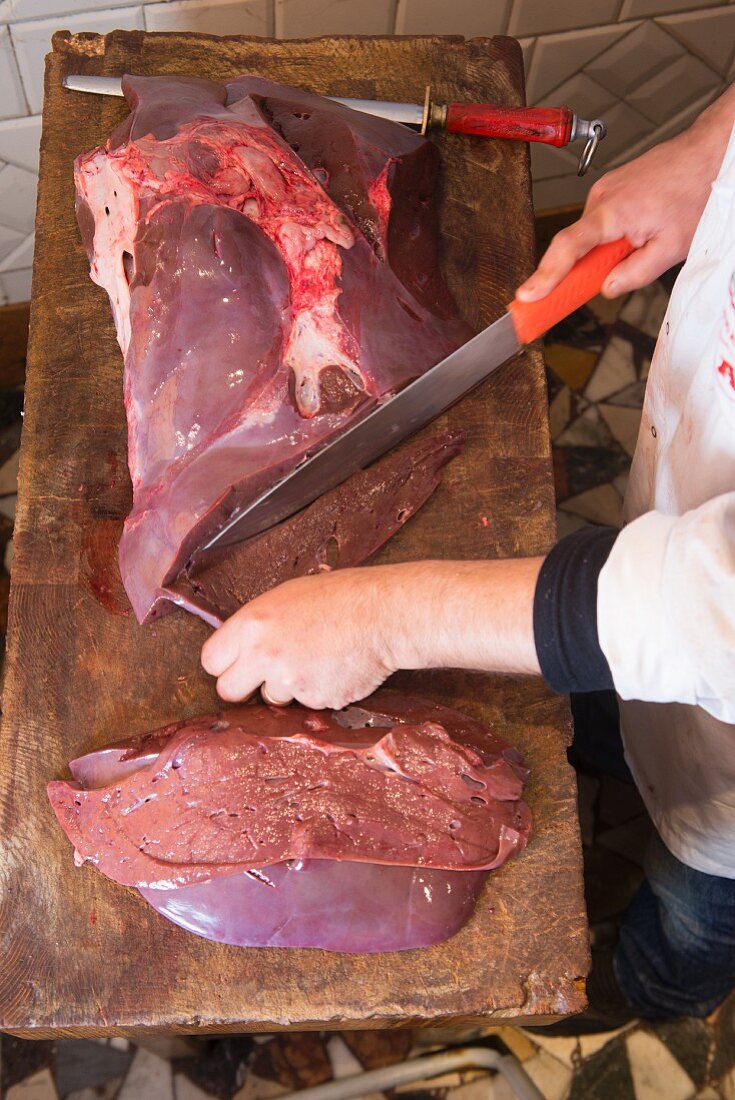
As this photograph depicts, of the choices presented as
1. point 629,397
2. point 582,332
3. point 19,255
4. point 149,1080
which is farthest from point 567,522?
point 149,1080

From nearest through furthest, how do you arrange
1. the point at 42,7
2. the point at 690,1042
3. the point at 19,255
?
the point at 42,7, the point at 690,1042, the point at 19,255

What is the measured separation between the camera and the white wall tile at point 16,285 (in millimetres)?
2834

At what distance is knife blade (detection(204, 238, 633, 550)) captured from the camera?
161 cm

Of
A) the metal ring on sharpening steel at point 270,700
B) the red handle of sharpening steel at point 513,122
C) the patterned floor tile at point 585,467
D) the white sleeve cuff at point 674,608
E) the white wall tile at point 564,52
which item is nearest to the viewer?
the white sleeve cuff at point 674,608

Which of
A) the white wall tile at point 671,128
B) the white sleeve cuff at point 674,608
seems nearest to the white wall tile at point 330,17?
the white wall tile at point 671,128

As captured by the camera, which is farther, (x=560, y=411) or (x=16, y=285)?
(x=560, y=411)

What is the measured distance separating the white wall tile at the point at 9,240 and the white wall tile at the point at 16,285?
0.21 ft

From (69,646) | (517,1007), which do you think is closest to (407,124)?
(69,646)

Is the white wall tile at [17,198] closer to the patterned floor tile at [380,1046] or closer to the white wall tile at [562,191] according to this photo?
the white wall tile at [562,191]

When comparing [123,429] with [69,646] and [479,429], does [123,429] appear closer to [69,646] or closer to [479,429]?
[69,646]

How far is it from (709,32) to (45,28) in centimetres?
168

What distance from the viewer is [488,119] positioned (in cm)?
191

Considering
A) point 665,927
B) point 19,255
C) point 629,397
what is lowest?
point 665,927

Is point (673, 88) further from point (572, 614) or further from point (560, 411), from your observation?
point (572, 614)
